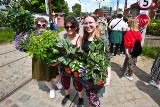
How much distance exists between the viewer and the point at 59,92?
3.95 metres

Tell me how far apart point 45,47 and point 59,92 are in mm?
1794

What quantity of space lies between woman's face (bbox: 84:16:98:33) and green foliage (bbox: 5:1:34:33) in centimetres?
110

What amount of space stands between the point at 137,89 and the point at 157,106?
0.76 m

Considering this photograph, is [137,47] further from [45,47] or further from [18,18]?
[18,18]

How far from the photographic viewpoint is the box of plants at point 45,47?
254cm

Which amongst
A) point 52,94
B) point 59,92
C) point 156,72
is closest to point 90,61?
point 52,94

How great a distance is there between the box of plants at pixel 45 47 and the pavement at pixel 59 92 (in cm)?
140

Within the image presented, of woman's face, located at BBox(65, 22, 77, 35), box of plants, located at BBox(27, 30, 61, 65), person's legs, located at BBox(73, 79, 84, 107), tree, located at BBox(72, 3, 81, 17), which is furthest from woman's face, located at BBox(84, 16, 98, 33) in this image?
tree, located at BBox(72, 3, 81, 17)

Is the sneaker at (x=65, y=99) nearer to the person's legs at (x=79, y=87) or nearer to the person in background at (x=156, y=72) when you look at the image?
the person's legs at (x=79, y=87)

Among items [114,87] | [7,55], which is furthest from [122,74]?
[7,55]

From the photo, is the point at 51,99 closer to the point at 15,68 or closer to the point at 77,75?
the point at 77,75

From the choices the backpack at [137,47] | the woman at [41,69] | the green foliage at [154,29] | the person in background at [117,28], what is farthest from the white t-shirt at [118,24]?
the woman at [41,69]

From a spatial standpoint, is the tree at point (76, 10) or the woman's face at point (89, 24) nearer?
the woman's face at point (89, 24)

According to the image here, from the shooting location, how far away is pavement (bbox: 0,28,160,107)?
3.56 meters
